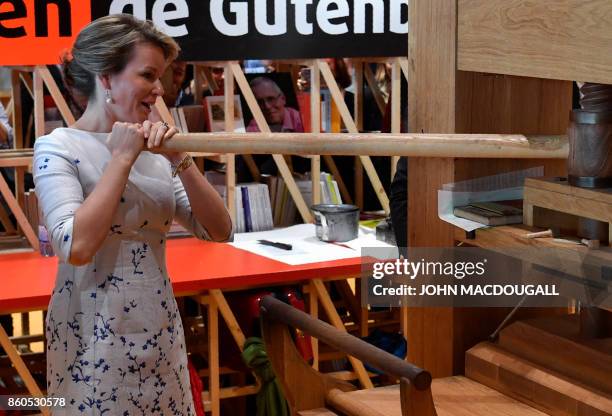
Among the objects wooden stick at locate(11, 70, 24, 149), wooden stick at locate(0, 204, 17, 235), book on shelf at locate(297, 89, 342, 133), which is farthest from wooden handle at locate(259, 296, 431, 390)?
book on shelf at locate(297, 89, 342, 133)

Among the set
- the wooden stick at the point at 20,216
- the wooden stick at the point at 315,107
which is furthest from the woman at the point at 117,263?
Answer: the wooden stick at the point at 315,107

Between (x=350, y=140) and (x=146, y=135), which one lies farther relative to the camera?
(x=146, y=135)

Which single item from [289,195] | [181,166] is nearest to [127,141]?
[181,166]

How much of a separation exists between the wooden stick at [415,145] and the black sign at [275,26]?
2.99 m

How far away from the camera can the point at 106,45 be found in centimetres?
262

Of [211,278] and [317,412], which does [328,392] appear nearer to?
[317,412]

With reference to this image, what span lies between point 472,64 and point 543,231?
0.43 m

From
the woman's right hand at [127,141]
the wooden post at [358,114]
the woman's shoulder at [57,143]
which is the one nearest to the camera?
the woman's right hand at [127,141]

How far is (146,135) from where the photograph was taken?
2.37 metres

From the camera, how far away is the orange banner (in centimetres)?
462

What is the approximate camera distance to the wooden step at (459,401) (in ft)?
6.69

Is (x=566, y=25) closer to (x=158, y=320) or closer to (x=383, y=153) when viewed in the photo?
(x=383, y=153)

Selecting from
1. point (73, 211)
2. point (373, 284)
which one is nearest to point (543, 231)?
point (373, 284)
